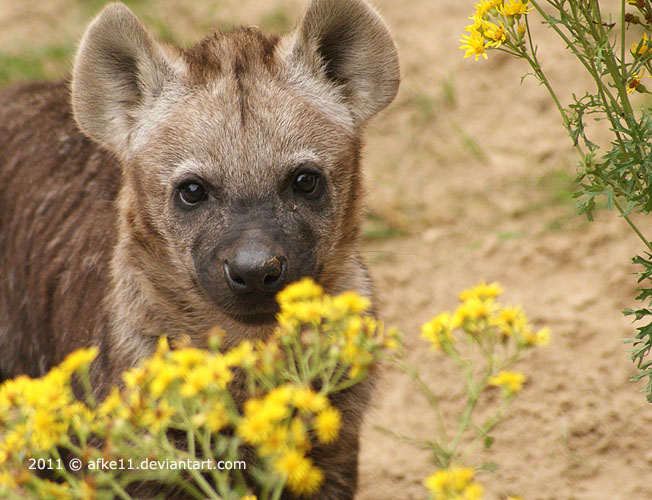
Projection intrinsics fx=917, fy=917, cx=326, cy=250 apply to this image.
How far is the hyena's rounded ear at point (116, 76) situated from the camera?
3514 millimetres

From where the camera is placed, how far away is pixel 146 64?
3.58m

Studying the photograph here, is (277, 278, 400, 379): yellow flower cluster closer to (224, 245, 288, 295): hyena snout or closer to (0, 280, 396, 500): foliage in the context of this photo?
(0, 280, 396, 500): foliage

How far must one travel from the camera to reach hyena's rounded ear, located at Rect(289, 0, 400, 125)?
3537 mm

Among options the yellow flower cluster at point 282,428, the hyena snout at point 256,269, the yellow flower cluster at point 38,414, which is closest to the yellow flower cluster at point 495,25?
the hyena snout at point 256,269

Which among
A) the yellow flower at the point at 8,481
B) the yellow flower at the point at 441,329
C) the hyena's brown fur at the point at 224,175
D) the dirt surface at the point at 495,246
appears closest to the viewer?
the yellow flower at the point at 8,481

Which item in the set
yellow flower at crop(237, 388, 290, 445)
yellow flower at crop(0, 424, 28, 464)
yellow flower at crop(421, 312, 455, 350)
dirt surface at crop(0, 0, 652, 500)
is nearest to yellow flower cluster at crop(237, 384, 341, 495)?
yellow flower at crop(237, 388, 290, 445)

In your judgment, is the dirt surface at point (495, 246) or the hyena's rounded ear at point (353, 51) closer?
the hyena's rounded ear at point (353, 51)

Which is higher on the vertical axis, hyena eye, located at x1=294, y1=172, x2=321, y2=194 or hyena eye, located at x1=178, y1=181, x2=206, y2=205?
hyena eye, located at x1=294, y1=172, x2=321, y2=194

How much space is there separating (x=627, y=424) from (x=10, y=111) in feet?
11.3

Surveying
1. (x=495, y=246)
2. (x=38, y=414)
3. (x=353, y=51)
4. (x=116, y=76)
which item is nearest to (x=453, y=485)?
(x=38, y=414)

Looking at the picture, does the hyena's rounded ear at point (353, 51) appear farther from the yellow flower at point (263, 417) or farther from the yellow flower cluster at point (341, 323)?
the yellow flower at point (263, 417)

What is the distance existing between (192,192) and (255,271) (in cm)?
57

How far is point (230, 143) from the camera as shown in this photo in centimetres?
328

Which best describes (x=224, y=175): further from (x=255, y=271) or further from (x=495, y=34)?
(x=495, y=34)
